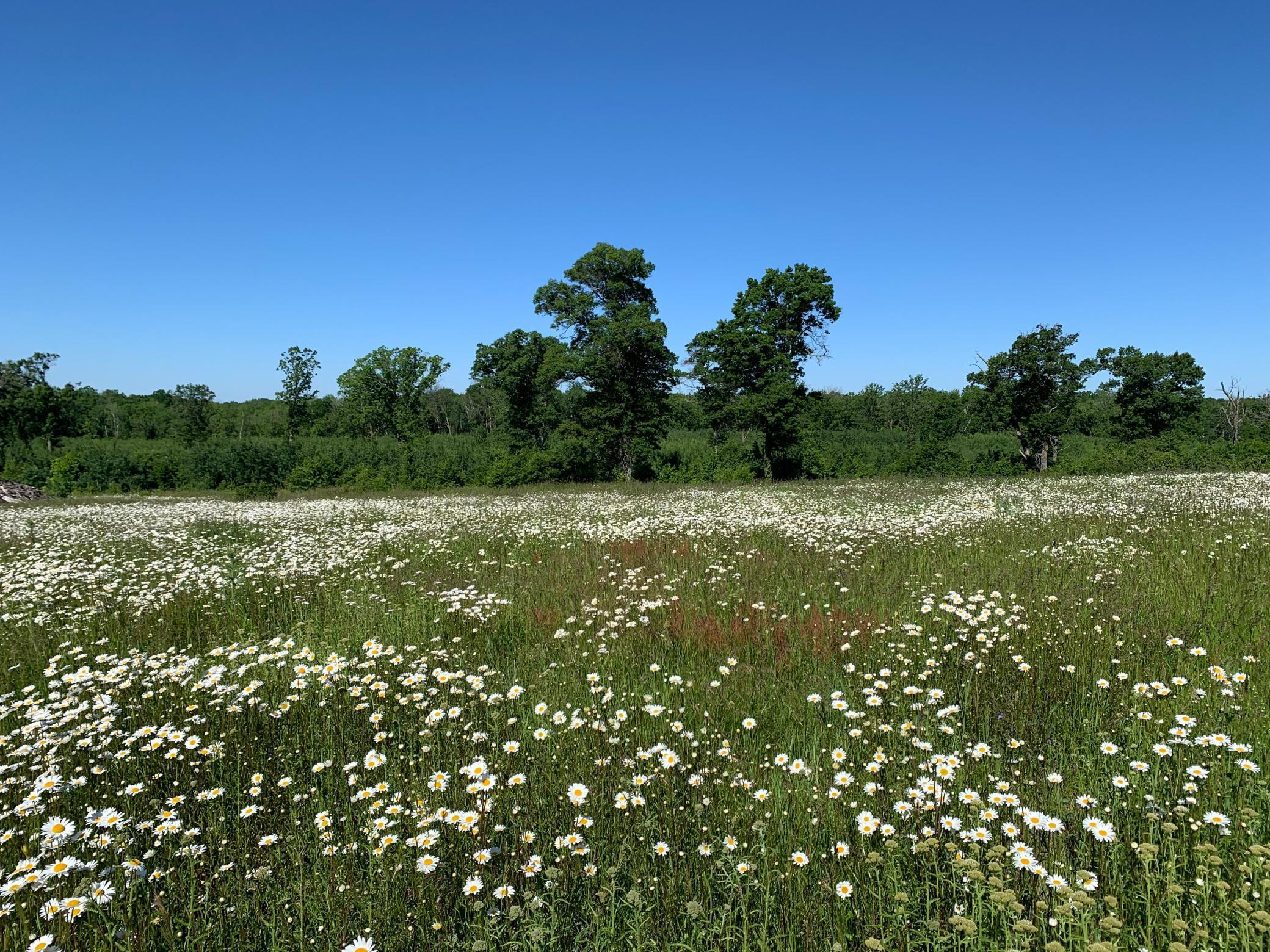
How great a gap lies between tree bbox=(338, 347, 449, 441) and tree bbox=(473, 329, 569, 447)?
48.3ft

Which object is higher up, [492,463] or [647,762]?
[492,463]

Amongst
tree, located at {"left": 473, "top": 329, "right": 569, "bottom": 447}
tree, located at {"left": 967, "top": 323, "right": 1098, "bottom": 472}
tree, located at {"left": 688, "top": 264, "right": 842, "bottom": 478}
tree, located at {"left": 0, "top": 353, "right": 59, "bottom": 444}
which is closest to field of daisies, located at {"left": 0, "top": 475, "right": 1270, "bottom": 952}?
tree, located at {"left": 688, "top": 264, "right": 842, "bottom": 478}

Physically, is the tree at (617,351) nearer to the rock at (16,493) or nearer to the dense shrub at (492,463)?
the dense shrub at (492,463)

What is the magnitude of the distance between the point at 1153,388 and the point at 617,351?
37617 mm

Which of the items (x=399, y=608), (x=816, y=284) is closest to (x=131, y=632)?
(x=399, y=608)

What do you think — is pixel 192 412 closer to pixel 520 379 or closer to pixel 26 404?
pixel 26 404

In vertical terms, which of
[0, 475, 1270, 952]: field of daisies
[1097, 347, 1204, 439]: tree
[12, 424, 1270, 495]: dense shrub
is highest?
[1097, 347, 1204, 439]: tree

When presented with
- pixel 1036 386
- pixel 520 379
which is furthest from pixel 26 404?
pixel 1036 386

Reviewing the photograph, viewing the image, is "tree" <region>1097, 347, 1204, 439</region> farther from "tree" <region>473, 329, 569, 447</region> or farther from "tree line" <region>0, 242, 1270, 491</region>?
"tree" <region>473, 329, 569, 447</region>

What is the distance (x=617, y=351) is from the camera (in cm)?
3400

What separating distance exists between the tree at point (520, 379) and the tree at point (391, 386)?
14710 millimetres

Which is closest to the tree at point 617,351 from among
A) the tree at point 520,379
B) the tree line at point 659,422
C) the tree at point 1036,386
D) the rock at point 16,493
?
the tree line at point 659,422

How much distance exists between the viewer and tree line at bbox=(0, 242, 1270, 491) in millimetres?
34000

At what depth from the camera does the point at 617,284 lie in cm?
3456
